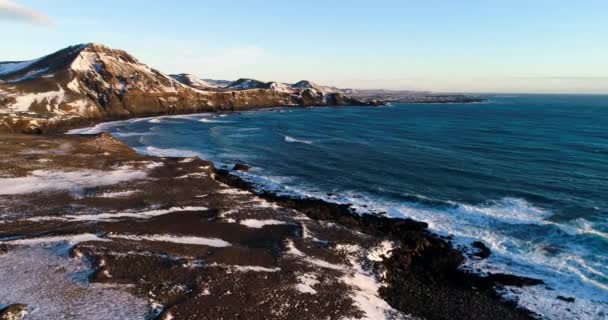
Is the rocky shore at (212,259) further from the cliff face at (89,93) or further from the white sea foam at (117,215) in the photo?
the cliff face at (89,93)

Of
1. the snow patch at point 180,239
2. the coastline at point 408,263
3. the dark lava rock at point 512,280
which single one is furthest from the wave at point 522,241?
the snow patch at point 180,239

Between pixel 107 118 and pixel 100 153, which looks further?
pixel 107 118

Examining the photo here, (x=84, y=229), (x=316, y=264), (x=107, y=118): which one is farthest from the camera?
(x=107, y=118)

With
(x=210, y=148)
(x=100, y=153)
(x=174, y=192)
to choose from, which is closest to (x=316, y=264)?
(x=174, y=192)

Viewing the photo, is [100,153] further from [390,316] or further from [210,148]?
[390,316]

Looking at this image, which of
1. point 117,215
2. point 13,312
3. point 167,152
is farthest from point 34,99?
point 13,312

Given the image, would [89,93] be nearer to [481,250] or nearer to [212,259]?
[212,259]

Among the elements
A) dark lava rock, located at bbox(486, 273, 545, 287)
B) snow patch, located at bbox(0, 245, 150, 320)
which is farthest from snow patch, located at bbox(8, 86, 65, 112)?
dark lava rock, located at bbox(486, 273, 545, 287)
